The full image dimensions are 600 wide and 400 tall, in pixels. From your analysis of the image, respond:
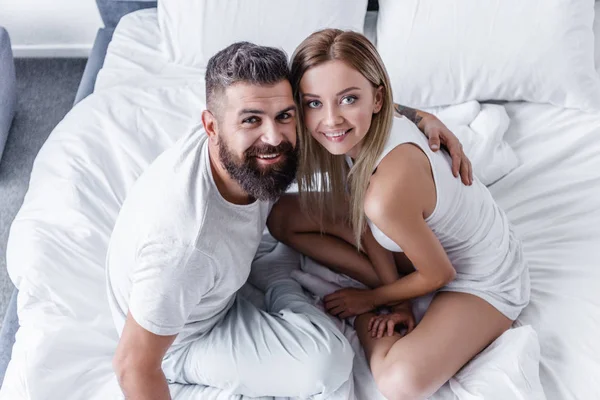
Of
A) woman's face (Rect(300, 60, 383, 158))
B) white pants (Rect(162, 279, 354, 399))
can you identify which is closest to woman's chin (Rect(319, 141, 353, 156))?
woman's face (Rect(300, 60, 383, 158))

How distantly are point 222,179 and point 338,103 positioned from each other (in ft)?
0.85

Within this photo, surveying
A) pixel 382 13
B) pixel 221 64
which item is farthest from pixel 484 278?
pixel 382 13

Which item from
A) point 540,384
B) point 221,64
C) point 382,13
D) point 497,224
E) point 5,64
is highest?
point 221,64

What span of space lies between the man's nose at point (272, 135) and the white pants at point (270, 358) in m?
0.39

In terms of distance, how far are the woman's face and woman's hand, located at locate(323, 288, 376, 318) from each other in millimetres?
369

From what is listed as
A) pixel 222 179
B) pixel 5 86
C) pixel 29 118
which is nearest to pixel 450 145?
pixel 222 179

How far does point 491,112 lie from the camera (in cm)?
171

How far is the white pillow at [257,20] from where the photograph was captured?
179cm

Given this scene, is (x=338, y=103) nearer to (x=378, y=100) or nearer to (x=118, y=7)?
(x=378, y=100)

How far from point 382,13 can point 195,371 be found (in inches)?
44.9

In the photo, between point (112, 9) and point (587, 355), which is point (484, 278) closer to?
point (587, 355)

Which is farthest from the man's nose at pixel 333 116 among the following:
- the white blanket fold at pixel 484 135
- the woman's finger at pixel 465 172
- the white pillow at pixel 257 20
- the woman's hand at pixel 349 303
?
the white pillow at pixel 257 20

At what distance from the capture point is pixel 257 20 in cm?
179

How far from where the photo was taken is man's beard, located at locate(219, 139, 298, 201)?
1.14 meters
